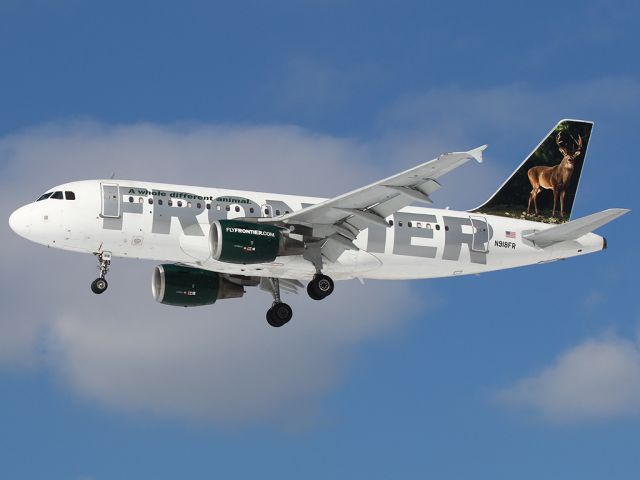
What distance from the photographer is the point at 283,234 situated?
4597 centimetres

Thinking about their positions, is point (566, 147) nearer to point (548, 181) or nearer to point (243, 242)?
point (548, 181)

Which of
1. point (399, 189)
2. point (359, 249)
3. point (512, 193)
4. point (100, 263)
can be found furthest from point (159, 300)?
point (512, 193)

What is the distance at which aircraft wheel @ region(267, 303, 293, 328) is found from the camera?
49.2 meters

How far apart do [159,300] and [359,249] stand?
27.3 feet

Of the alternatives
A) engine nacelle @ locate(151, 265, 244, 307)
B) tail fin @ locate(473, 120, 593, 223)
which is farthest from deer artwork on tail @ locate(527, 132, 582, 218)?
engine nacelle @ locate(151, 265, 244, 307)

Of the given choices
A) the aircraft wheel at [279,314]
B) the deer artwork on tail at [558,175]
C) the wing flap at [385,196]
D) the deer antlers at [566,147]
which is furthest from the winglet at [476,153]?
the deer antlers at [566,147]

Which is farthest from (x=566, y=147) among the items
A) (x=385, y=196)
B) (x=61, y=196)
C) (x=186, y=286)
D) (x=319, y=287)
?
(x=61, y=196)

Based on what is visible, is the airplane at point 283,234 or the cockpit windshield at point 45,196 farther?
the cockpit windshield at point 45,196

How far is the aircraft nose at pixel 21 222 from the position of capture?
45.1 m

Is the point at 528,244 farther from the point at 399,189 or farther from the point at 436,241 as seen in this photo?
the point at 399,189

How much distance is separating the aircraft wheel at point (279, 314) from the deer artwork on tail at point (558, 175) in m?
12.1

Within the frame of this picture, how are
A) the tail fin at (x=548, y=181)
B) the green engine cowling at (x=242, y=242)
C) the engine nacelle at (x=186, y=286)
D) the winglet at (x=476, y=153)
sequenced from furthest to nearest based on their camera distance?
1. the tail fin at (x=548, y=181)
2. the engine nacelle at (x=186, y=286)
3. the green engine cowling at (x=242, y=242)
4. the winglet at (x=476, y=153)

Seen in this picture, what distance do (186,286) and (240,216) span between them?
15.4 feet

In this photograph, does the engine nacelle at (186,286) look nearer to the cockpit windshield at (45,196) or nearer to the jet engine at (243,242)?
the jet engine at (243,242)
